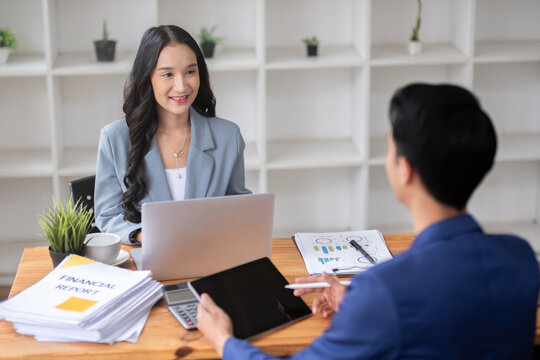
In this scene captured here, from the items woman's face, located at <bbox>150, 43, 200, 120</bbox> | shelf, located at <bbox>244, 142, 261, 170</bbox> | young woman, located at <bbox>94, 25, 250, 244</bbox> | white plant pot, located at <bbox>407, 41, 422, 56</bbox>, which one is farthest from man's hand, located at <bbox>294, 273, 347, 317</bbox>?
white plant pot, located at <bbox>407, 41, 422, 56</bbox>

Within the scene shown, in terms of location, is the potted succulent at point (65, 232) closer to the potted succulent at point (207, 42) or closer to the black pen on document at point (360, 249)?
the black pen on document at point (360, 249)

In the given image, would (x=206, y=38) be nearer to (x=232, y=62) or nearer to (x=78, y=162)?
(x=232, y=62)

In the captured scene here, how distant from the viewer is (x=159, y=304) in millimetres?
1860

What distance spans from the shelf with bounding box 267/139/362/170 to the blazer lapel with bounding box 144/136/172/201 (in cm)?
119

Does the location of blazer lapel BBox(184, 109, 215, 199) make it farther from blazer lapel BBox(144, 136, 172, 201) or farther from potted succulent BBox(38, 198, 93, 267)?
potted succulent BBox(38, 198, 93, 267)

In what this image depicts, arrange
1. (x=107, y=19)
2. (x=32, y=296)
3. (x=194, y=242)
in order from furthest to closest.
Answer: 1. (x=107, y=19)
2. (x=194, y=242)
3. (x=32, y=296)

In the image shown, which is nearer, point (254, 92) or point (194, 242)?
point (194, 242)

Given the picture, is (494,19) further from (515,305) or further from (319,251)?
(515,305)

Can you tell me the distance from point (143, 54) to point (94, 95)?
1.34 m

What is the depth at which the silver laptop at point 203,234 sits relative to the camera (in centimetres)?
190

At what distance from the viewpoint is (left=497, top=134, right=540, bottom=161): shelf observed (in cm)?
377

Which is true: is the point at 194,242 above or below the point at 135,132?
below

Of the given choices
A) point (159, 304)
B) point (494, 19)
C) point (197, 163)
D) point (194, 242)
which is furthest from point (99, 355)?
point (494, 19)

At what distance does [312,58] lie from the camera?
12.1 feet
